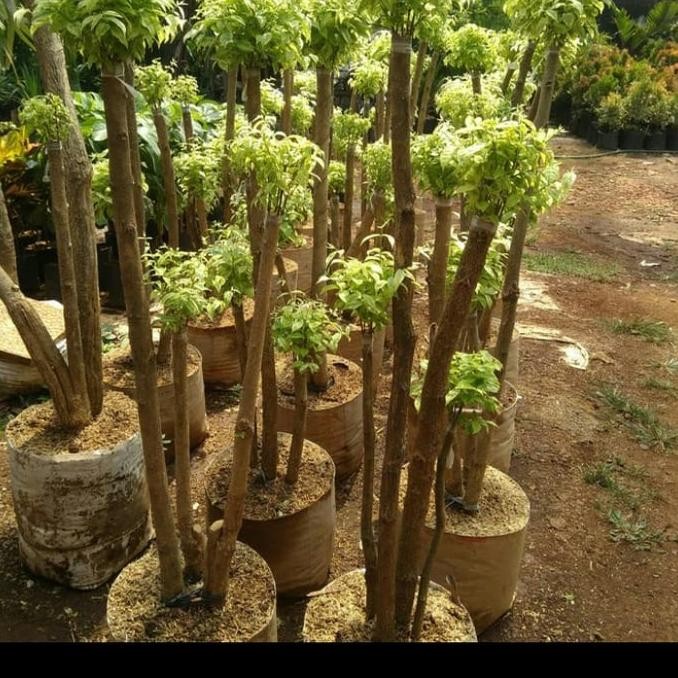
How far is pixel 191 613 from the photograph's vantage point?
7.67 ft

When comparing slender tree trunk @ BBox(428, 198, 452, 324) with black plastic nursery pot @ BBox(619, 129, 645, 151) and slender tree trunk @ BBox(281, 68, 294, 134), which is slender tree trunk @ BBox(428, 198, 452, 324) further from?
black plastic nursery pot @ BBox(619, 129, 645, 151)

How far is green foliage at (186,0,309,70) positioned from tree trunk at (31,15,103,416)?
0.73 metres

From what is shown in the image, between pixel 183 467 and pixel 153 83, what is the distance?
2318 millimetres

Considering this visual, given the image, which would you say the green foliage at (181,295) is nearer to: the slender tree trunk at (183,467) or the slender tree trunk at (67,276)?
the slender tree trunk at (183,467)

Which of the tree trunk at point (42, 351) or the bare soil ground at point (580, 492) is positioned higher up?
the tree trunk at point (42, 351)

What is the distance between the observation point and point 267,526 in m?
2.84

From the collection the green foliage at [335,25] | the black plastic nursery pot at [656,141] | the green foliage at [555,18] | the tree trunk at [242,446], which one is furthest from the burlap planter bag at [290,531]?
the black plastic nursery pot at [656,141]

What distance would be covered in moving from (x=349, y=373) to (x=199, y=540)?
5.39 ft

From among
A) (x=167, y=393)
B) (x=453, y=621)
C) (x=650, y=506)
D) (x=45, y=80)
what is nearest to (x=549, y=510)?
(x=650, y=506)

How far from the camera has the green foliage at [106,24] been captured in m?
1.62

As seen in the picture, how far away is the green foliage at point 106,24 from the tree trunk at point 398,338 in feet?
1.94

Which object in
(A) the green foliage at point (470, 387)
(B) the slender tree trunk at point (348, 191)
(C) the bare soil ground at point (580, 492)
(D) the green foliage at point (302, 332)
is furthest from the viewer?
(B) the slender tree trunk at point (348, 191)

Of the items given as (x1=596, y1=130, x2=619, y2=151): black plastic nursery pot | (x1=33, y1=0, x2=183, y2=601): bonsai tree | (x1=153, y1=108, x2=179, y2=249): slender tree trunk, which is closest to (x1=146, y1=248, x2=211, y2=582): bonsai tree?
(x1=33, y1=0, x2=183, y2=601): bonsai tree

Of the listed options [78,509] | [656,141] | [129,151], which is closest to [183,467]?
[78,509]
